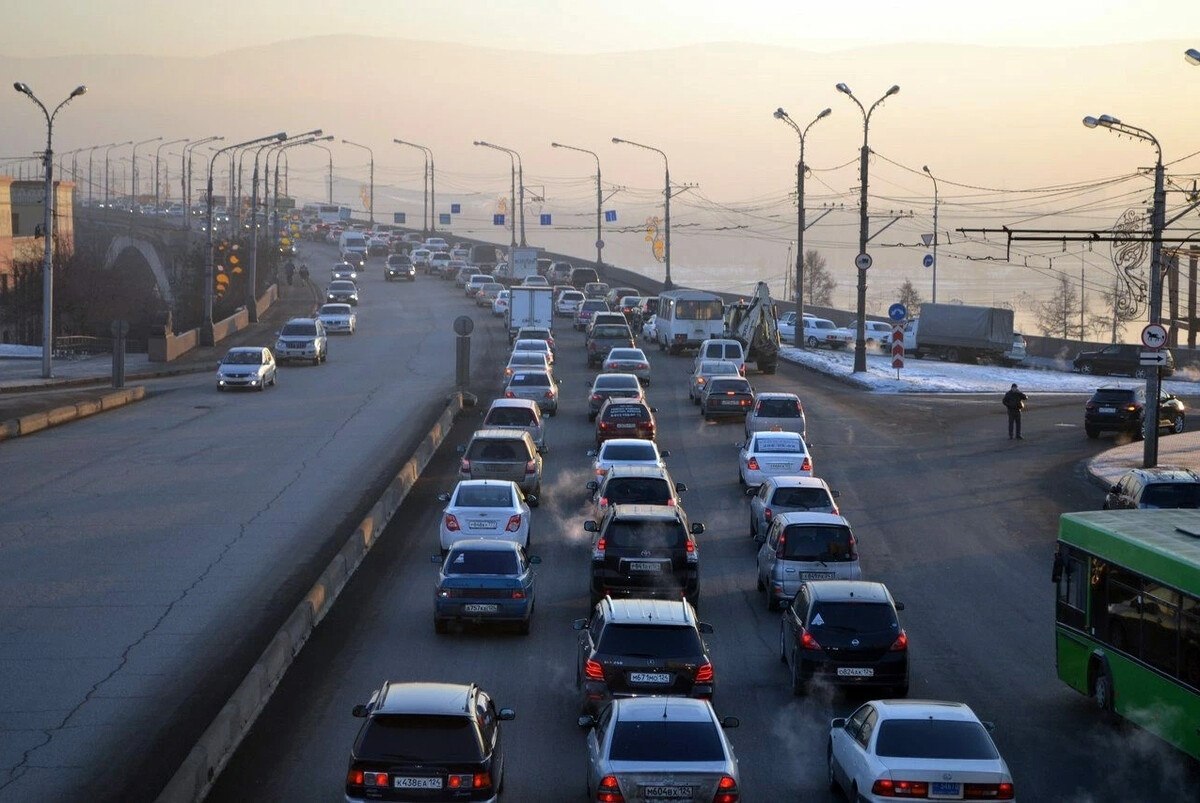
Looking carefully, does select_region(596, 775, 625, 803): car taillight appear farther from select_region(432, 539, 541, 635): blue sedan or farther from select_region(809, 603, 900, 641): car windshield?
select_region(432, 539, 541, 635): blue sedan

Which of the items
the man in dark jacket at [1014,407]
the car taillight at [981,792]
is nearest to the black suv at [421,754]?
the car taillight at [981,792]

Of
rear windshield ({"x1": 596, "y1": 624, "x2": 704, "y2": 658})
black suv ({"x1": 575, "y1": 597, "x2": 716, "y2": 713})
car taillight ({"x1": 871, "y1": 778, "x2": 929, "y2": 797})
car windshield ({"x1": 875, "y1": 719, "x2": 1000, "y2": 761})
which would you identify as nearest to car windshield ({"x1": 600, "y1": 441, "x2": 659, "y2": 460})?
black suv ({"x1": 575, "y1": 597, "x2": 716, "y2": 713})

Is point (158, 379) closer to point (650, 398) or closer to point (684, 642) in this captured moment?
point (650, 398)

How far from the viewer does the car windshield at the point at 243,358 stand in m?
46.6

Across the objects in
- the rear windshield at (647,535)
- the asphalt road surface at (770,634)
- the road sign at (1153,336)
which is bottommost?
the asphalt road surface at (770,634)

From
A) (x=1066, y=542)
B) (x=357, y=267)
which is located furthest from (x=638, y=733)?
(x=357, y=267)

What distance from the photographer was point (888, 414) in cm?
4381

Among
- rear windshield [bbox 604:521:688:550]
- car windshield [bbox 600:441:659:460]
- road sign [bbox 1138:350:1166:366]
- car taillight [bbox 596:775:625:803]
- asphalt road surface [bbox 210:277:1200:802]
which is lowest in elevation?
asphalt road surface [bbox 210:277:1200:802]

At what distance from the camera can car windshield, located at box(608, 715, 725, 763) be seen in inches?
465

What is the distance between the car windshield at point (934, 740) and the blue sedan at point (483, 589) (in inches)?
310

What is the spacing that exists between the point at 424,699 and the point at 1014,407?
96.7ft

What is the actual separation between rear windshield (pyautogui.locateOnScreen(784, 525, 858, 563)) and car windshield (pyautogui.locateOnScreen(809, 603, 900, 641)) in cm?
376

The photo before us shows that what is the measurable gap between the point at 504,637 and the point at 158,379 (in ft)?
116

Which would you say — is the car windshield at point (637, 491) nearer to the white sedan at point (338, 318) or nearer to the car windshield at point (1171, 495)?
the car windshield at point (1171, 495)
